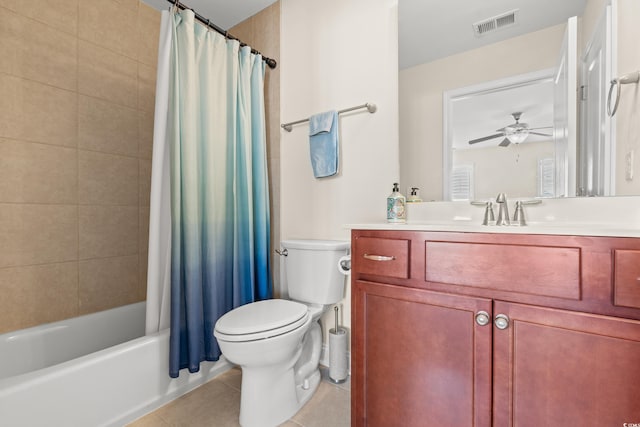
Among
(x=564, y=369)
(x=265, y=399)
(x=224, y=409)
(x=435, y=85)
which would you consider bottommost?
(x=224, y=409)

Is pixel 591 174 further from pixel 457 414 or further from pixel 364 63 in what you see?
pixel 364 63

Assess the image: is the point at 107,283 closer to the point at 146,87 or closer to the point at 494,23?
the point at 146,87

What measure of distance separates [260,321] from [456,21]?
5.48ft

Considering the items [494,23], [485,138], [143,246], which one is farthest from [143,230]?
[494,23]

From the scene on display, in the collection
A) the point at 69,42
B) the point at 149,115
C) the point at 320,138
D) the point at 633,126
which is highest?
the point at 69,42

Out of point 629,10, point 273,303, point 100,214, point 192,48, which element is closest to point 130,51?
point 192,48

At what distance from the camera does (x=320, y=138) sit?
1.77 meters

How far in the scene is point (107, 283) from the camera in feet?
6.00

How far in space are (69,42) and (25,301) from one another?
4.80ft

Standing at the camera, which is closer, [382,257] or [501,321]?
[501,321]

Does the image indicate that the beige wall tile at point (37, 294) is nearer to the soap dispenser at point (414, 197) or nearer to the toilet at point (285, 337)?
the toilet at point (285, 337)

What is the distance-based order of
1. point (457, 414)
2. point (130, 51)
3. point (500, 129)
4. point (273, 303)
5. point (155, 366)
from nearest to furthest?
point (457, 414), point (500, 129), point (155, 366), point (273, 303), point (130, 51)

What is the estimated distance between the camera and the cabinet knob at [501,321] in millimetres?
842

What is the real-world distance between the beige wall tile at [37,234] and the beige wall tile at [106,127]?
424mm
